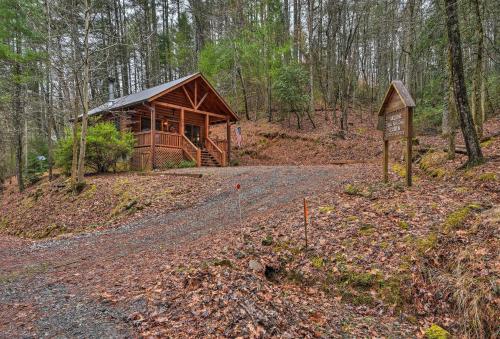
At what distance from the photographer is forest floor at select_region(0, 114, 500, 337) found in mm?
3379

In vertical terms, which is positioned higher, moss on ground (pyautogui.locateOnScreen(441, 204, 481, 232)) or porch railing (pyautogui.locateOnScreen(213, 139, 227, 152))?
porch railing (pyautogui.locateOnScreen(213, 139, 227, 152))

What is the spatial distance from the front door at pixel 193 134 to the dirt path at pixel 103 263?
11016mm

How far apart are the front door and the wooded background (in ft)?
12.9

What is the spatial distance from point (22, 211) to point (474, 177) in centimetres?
1507

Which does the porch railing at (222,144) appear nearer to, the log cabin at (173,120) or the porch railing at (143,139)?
the log cabin at (173,120)

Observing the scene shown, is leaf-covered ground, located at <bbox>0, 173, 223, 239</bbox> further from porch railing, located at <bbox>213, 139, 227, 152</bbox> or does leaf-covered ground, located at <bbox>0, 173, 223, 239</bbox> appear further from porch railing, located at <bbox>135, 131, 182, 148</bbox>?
porch railing, located at <bbox>213, 139, 227, 152</bbox>

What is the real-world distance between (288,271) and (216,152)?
592 inches

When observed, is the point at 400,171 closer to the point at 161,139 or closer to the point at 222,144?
the point at 161,139

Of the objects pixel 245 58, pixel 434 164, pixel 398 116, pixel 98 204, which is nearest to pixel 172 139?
pixel 98 204

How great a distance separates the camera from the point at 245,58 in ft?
83.1

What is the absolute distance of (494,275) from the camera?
3.53m

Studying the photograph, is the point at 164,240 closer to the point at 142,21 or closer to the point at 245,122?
the point at 245,122

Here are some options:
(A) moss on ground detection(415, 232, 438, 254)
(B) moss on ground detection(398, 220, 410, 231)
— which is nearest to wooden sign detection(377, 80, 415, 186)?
(B) moss on ground detection(398, 220, 410, 231)

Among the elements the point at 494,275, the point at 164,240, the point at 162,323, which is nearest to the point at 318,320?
the point at 162,323
